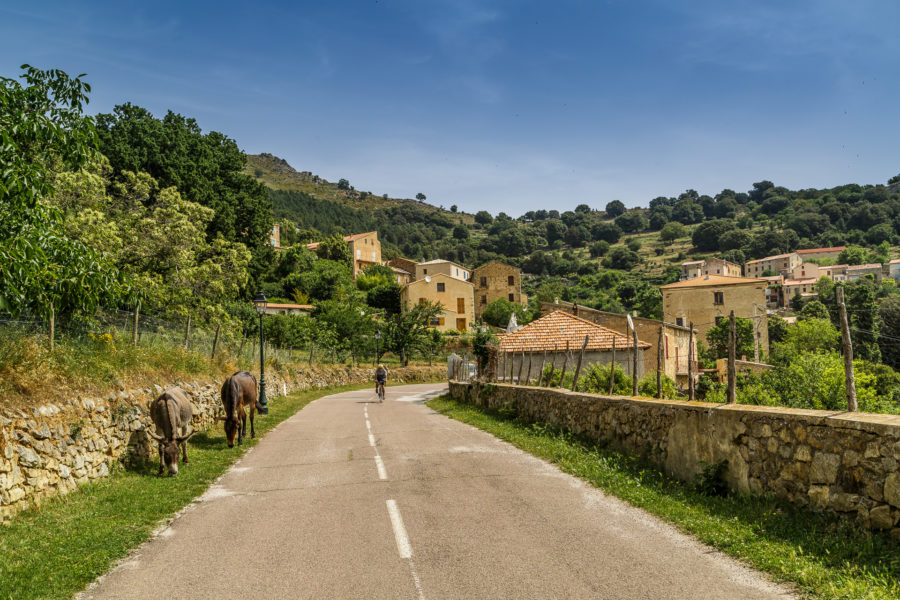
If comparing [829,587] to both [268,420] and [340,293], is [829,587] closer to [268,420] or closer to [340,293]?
[268,420]

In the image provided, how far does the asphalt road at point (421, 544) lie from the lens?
5.21 metres

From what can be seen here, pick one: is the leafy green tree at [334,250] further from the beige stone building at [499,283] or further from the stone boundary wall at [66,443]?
the stone boundary wall at [66,443]

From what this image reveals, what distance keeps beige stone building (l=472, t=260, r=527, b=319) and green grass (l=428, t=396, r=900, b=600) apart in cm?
9162

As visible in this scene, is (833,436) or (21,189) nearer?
(833,436)

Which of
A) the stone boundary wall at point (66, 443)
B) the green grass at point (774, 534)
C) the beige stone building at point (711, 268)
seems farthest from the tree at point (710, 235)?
the stone boundary wall at point (66, 443)

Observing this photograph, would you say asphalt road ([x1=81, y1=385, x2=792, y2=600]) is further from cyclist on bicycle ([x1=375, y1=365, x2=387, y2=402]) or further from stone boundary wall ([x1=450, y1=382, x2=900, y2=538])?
cyclist on bicycle ([x1=375, y1=365, x2=387, y2=402])

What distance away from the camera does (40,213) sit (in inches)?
330

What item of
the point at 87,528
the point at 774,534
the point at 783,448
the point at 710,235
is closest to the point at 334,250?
the point at 87,528

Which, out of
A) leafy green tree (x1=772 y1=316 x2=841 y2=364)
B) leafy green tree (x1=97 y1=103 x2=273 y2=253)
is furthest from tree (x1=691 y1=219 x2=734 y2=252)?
leafy green tree (x1=97 y1=103 x2=273 y2=253)

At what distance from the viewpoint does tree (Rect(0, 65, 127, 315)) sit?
7500 millimetres

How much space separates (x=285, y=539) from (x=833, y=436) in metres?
5.99

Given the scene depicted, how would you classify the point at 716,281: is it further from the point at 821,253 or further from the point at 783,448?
the point at 821,253

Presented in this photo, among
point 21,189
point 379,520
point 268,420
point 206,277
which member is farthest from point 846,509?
point 206,277

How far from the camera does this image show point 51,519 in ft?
25.1
